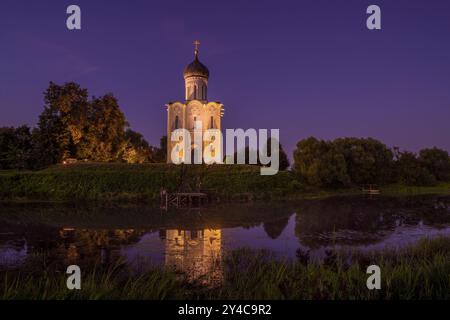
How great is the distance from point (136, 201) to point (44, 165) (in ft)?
53.2

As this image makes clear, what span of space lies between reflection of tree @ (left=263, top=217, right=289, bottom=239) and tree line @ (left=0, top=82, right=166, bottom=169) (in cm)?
2739

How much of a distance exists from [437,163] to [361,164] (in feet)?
53.9

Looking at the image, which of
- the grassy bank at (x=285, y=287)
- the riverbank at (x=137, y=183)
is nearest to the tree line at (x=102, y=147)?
the riverbank at (x=137, y=183)

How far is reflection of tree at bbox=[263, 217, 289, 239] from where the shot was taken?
55.7 feet

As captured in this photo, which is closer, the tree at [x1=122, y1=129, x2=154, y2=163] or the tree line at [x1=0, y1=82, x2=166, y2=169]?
the tree line at [x1=0, y1=82, x2=166, y2=169]

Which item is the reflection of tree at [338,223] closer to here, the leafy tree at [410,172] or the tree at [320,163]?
the tree at [320,163]

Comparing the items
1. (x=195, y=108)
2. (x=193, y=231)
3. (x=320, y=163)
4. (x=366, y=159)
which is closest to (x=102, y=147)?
(x=195, y=108)

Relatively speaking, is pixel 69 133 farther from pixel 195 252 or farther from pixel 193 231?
pixel 195 252

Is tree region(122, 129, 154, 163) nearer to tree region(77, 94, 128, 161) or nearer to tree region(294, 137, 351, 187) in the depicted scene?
tree region(77, 94, 128, 161)

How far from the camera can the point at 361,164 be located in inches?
1790

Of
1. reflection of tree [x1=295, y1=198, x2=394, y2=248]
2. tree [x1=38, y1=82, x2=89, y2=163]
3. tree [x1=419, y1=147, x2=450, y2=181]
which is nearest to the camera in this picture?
reflection of tree [x1=295, y1=198, x2=394, y2=248]

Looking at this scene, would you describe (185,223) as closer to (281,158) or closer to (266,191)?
(266,191)

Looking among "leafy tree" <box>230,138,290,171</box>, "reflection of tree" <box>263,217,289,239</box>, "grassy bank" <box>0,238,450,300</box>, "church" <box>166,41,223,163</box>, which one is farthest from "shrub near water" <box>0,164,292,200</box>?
"grassy bank" <box>0,238,450,300</box>

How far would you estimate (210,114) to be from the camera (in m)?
46.9
